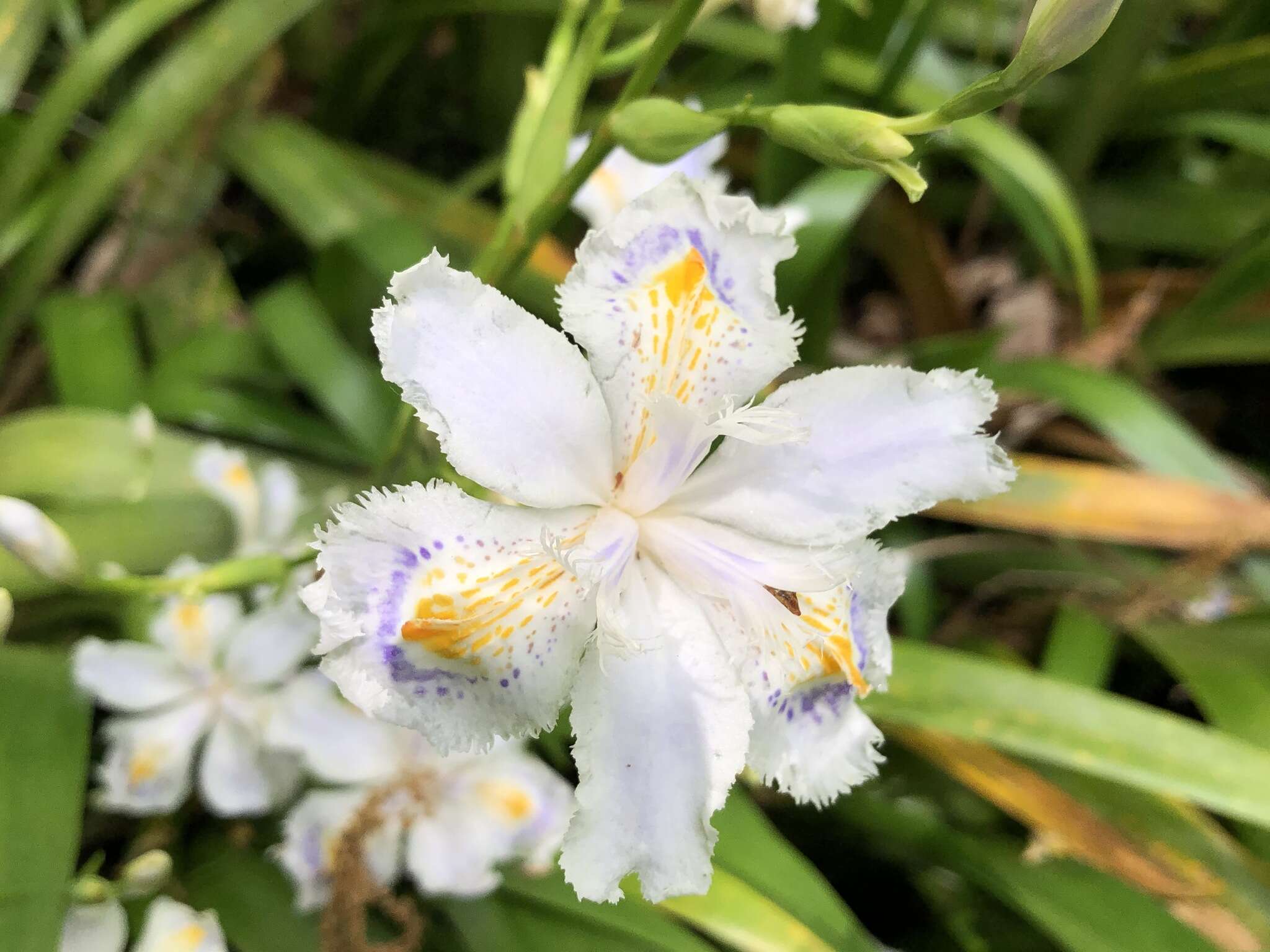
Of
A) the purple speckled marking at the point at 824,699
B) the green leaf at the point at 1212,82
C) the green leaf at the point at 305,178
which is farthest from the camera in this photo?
the green leaf at the point at 1212,82

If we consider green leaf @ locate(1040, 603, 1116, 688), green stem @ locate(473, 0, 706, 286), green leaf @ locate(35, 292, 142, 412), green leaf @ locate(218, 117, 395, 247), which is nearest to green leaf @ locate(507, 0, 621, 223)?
green stem @ locate(473, 0, 706, 286)

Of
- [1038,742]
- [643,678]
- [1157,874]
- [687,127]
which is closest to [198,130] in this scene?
[687,127]

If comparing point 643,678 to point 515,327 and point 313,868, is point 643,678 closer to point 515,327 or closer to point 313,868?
point 515,327

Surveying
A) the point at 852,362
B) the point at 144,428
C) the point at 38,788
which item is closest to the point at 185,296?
the point at 144,428

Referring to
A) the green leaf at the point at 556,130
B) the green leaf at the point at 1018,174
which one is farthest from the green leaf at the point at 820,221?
the green leaf at the point at 556,130

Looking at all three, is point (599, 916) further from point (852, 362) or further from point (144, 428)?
point (852, 362)

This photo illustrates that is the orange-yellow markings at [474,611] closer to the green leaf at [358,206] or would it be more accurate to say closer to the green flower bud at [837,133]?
the green flower bud at [837,133]

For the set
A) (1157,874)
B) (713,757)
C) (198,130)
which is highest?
(198,130)
